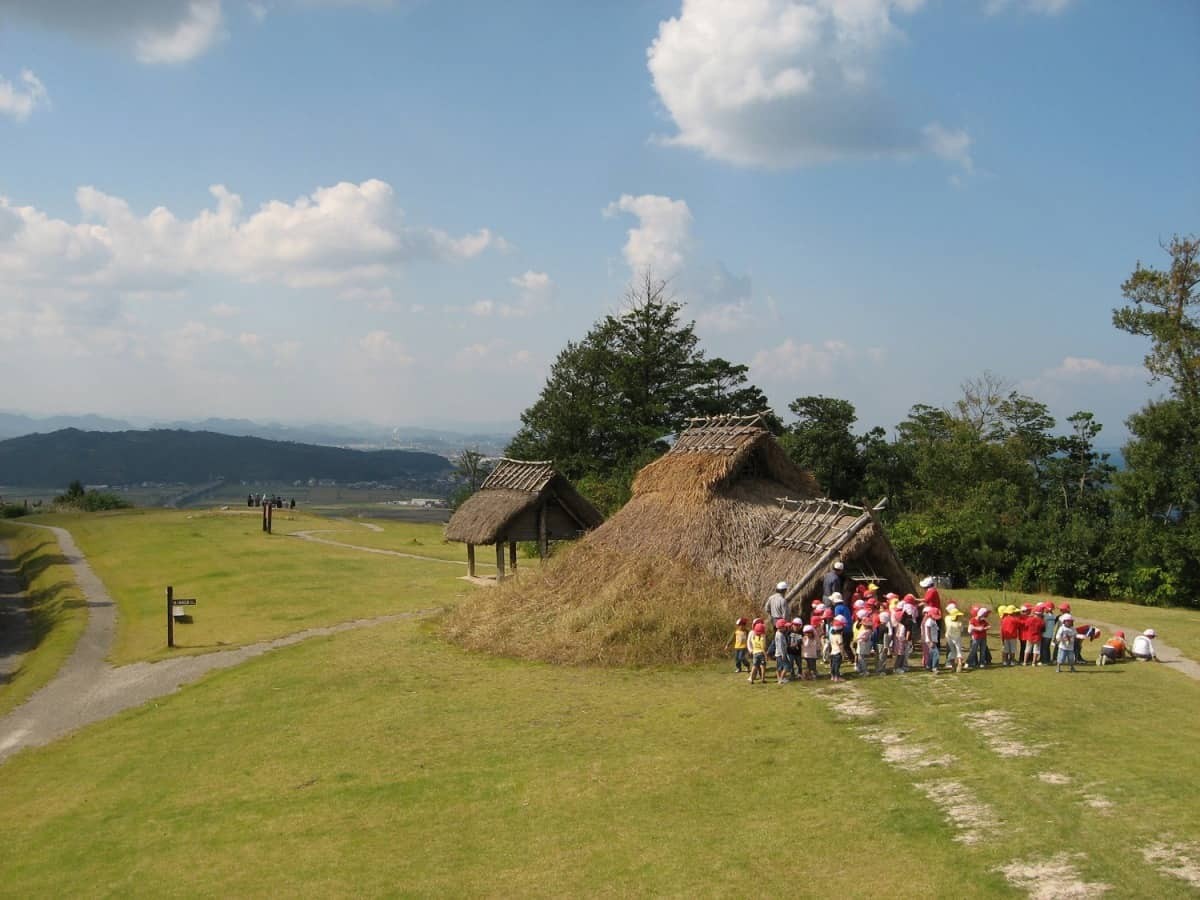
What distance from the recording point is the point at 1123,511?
34281 mm

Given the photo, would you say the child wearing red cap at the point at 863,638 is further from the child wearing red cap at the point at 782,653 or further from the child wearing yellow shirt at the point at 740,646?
the child wearing yellow shirt at the point at 740,646

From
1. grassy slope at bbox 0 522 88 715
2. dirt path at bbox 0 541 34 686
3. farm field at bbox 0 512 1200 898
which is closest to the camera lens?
farm field at bbox 0 512 1200 898

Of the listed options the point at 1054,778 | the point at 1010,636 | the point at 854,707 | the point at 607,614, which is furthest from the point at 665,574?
the point at 1054,778

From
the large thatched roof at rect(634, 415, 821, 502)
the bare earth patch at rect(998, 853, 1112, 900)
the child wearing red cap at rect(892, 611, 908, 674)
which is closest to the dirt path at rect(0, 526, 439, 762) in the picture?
the large thatched roof at rect(634, 415, 821, 502)

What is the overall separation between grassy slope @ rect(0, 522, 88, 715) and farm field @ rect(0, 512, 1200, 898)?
5980 mm

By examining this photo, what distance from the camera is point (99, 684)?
75.9ft

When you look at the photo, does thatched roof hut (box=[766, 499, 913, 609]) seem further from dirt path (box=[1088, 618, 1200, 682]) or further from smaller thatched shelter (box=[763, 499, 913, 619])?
dirt path (box=[1088, 618, 1200, 682])

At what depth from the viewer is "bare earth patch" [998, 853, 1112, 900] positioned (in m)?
8.75

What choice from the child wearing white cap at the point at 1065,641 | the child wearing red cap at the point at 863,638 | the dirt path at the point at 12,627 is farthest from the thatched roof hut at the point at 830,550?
the dirt path at the point at 12,627

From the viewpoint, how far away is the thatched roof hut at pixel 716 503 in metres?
21.9

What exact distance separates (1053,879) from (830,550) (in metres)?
11.3

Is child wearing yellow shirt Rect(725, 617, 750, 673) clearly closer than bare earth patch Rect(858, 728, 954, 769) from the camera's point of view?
No

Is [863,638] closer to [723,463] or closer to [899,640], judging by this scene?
[899,640]

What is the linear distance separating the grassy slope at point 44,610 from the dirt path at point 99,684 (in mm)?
417
